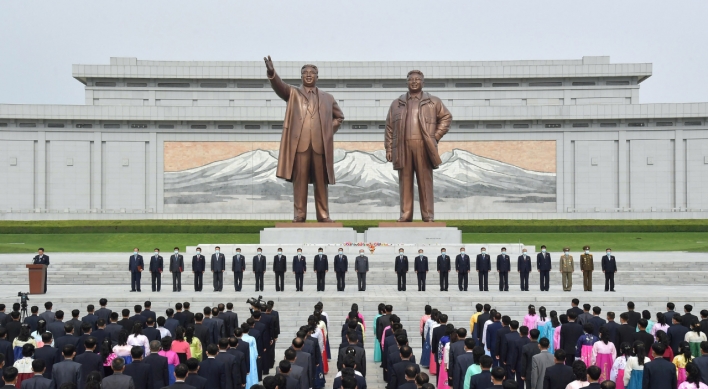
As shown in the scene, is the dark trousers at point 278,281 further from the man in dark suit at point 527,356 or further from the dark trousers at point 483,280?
the man in dark suit at point 527,356

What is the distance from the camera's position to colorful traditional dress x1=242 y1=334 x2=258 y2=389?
9.30 m

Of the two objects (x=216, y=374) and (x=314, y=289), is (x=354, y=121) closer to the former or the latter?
(x=314, y=289)

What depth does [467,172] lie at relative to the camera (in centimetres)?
4216

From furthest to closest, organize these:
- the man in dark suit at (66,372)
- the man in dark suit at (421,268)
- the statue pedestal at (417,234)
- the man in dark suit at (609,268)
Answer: the statue pedestal at (417,234) < the man in dark suit at (421,268) < the man in dark suit at (609,268) < the man in dark suit at (66,372)

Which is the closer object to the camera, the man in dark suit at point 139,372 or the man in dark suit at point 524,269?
the man in dark suit at point 139,372

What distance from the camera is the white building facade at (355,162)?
137 ft

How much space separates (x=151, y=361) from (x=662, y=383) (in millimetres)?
4904

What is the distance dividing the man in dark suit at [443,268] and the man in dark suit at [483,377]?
35.6 ft

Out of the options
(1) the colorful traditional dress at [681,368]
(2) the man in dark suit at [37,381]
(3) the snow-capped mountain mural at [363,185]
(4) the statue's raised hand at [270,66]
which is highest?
(4) the statue's raised hand at [270,66]

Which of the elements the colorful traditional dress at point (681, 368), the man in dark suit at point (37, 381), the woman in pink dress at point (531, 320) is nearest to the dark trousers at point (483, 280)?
the woman in pink dress at point (531, 320)

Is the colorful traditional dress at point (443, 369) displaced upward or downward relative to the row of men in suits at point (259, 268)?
downward

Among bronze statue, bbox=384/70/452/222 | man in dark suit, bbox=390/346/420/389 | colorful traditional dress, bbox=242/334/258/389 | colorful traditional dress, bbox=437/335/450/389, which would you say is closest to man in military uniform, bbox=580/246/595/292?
bronze statue, bbox=384/70/452/222

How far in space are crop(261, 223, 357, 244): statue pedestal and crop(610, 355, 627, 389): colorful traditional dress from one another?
13.8 m

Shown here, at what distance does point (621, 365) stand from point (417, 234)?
14042 millimetres
